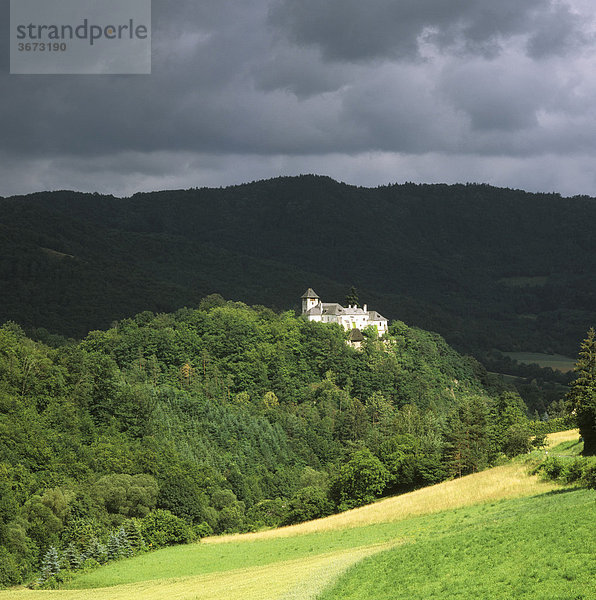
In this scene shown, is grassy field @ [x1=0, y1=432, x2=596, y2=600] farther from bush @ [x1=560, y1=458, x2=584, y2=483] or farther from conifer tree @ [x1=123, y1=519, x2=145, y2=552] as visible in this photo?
conifer tree @ [x1=123, y1=519, x2=145, y2=552]

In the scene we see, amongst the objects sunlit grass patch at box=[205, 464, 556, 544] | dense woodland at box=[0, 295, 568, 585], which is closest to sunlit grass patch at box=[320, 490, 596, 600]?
sunlit grass patch at box=[205, 464, 556, 544]

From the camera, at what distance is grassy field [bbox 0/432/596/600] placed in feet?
105

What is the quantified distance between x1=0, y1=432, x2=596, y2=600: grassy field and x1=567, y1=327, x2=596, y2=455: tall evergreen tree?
3.63 metres

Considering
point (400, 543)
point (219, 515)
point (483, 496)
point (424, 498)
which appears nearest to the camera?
point (400, 543)

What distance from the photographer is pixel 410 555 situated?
38750 millimetres

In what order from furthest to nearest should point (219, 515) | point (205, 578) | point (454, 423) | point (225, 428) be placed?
1. point (225, 428)
2. point (219, 515)
3. point (454, 423)
4. point (205, 578)

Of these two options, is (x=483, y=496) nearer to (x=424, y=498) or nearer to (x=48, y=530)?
(x=424, y=498)

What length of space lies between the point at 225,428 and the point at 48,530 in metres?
55.1

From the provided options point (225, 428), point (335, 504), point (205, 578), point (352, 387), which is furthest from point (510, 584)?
point (352, 387)

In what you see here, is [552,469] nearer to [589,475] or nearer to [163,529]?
[589,475]

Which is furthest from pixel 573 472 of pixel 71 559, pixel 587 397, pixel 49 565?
pixel 49 565

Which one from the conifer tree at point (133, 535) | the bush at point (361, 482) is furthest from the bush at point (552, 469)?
the conifer tree at point (133, 535)

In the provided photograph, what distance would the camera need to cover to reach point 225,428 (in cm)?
12138

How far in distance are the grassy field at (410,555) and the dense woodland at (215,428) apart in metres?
7.32
